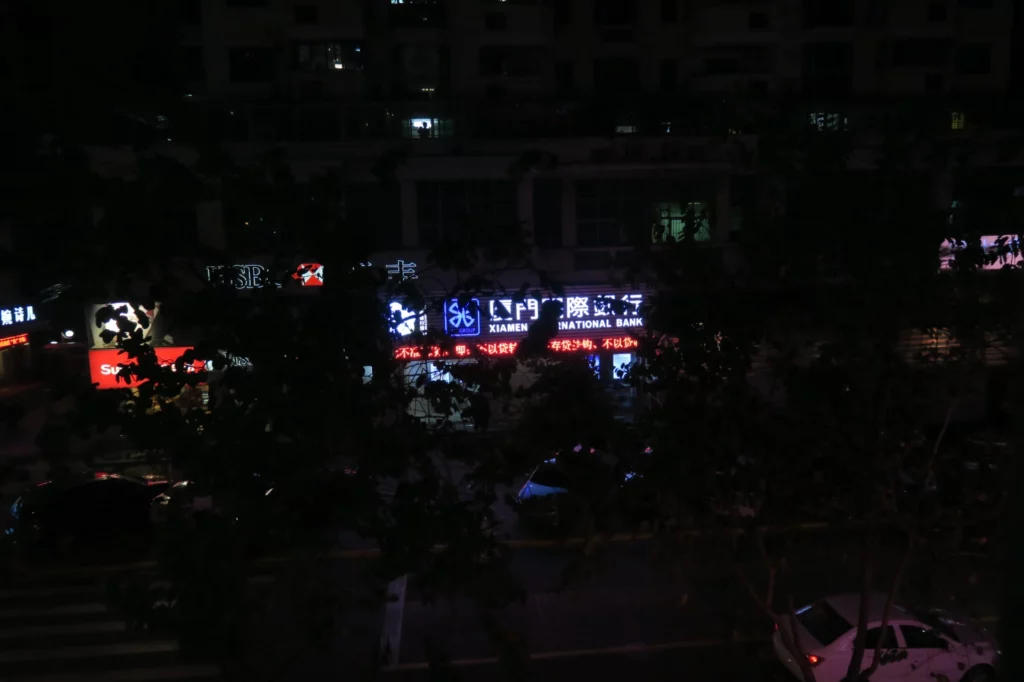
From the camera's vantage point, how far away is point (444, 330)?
177 inches

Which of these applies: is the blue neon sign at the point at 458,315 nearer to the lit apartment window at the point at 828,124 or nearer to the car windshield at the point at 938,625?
the lit apartment window at the point at 828,124

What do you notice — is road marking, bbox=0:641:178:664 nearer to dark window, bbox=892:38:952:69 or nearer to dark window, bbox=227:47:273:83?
dark window, bbox=227:47:273:83

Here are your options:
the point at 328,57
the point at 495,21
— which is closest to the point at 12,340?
the point at 328,57

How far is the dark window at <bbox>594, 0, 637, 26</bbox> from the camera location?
67.9 feet

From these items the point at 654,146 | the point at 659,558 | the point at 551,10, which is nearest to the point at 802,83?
the point at 654,146

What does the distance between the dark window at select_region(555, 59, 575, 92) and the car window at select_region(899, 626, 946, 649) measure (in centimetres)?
1605

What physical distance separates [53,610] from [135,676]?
8.20ft

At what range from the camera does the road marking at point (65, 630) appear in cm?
968

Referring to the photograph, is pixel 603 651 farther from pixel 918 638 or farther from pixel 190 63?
pixel 190 63

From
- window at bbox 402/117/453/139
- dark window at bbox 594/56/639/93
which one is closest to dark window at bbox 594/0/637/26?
dark window at bbox 594/56/639/93

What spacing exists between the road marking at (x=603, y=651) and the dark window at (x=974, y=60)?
1918cm

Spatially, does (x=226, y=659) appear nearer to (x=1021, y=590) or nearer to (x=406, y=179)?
(x=1021, y=590)

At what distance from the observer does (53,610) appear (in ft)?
34.1

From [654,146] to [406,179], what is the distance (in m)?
5.71
